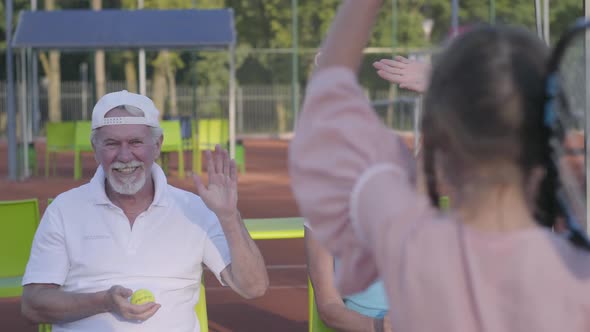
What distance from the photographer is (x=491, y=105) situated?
5.09ft

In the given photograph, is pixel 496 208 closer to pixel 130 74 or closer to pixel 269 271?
pixel 269 271

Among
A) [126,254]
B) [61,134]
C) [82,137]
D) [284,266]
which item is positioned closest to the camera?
[126,254]

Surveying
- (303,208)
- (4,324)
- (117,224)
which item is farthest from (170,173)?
(303,208)

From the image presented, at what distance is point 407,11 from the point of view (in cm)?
4597

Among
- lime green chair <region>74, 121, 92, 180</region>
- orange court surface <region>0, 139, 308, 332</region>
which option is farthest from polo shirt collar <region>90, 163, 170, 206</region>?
lime green chair <region>74, 121, 92, 180</region>

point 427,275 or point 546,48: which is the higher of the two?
point 546,48

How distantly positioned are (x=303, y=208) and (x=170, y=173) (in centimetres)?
2067

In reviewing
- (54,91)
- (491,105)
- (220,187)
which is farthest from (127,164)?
(54,91)

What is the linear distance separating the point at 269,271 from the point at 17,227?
4219 millimetres

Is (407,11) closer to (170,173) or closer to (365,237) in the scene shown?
(170,173)

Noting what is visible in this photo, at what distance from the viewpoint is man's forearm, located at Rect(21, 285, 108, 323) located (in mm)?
3867

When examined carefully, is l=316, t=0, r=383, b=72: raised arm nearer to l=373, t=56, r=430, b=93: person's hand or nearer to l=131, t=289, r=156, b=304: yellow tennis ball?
l=373, t=56, r=430, b=93: person's hand

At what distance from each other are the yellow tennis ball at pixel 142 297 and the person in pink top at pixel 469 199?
222cm

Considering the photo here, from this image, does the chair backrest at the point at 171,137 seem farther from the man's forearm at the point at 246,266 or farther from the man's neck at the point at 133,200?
the man's forearm at the point at 246,266
